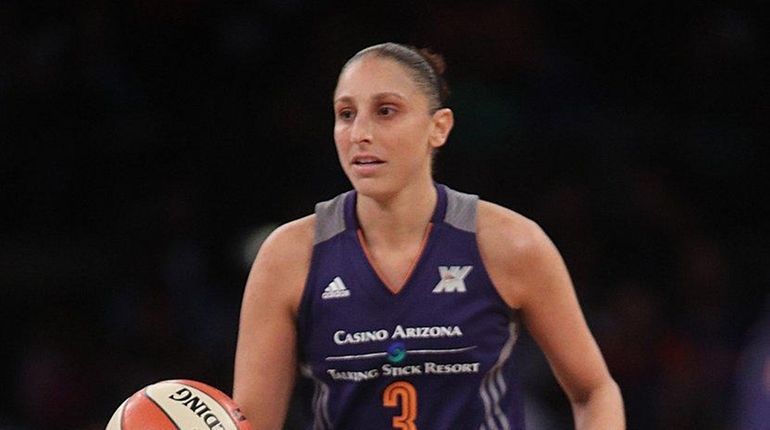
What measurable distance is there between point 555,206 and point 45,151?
2.07m

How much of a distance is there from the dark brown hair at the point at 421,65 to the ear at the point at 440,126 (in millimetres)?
14

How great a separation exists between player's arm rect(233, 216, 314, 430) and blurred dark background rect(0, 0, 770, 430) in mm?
2380

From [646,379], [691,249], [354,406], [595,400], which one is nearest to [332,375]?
[354,406]

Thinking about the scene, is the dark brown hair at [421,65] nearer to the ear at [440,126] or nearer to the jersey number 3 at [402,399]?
the ear at [440,126]

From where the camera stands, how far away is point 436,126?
10.5ft

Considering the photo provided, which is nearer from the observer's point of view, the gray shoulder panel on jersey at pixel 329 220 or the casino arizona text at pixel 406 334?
the casino arizona text at pixel 406 334

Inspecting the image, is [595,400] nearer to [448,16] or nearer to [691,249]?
[691,249]

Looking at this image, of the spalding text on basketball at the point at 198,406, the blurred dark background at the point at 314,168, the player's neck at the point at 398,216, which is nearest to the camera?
the spalding text on basketball at the point at 198,406

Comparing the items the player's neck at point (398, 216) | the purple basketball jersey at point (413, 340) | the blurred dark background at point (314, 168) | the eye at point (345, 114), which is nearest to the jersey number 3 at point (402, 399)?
the purple basketball jersey at point (413, 340)

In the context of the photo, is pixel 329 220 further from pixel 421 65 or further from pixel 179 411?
pixel 179 411

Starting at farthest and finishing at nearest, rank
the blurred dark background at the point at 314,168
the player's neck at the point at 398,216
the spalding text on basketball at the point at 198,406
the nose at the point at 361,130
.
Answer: the blurred dark background at the point at 314,168, the player's neck at the point at 398,216, the nose at the point at 361,130, the spalding text on basketball at the point at 198,406

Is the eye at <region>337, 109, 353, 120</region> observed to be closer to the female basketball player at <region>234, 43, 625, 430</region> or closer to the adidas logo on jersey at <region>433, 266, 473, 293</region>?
the female basketball player at <region>234, 43, 625, 430</region>

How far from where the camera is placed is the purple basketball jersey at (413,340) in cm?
306

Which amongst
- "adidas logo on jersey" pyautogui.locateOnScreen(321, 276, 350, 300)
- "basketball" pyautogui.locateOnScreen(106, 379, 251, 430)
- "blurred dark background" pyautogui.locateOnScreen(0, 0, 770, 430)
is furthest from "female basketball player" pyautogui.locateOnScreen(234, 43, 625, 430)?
"blurred dark background" pyautogui.locateOnScreen(0, 0, 770, 430)
